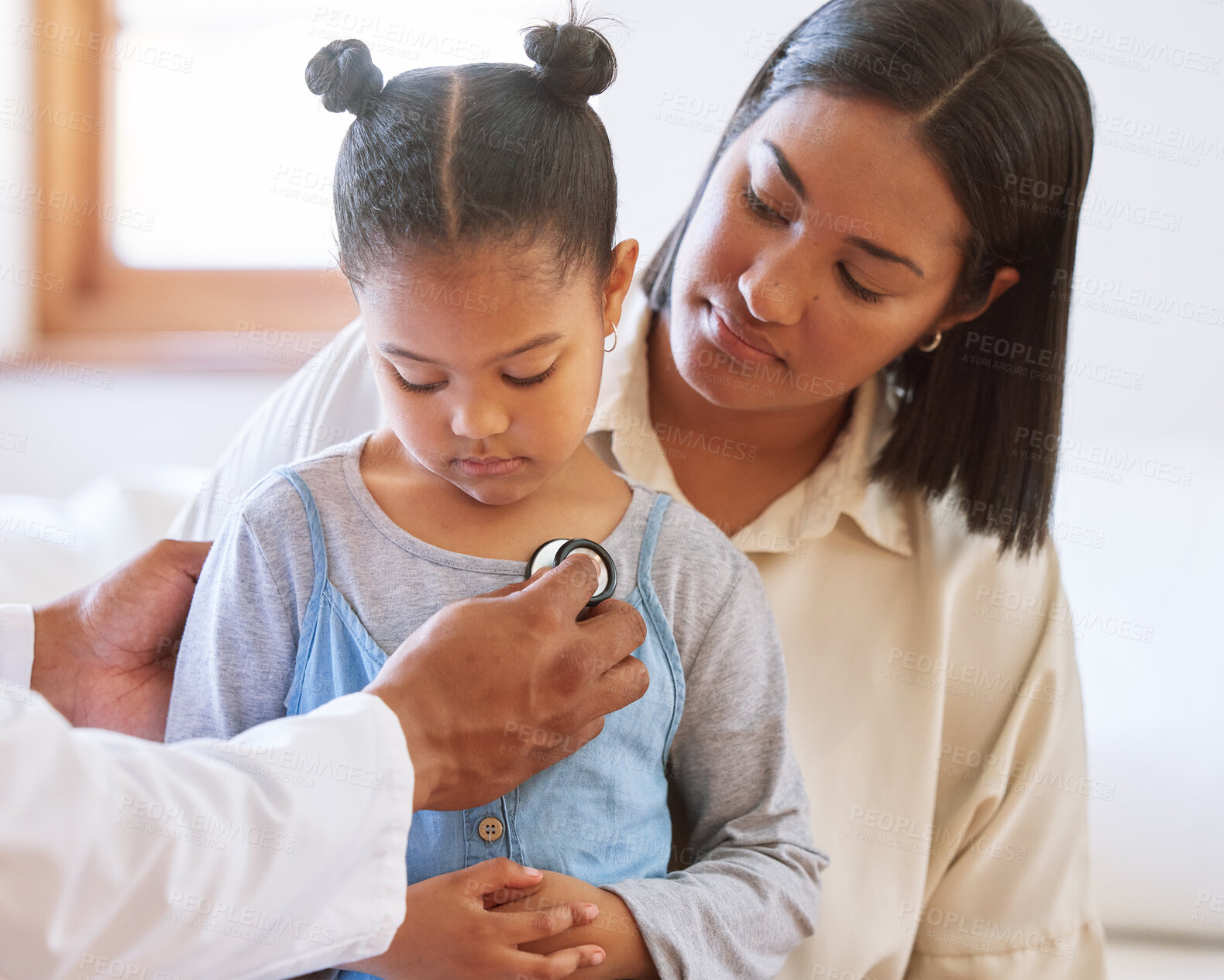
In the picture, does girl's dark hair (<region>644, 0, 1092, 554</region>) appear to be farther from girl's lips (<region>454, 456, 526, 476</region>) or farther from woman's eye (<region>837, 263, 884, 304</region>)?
girl's lips (<region>454, 456, 526, 476</region>)

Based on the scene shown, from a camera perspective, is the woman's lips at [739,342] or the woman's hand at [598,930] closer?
the woman's hand at [598,930]

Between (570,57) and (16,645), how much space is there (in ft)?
2.72

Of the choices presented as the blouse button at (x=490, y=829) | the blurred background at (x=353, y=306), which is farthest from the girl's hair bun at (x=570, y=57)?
the blurred background at (x=353, y=306)

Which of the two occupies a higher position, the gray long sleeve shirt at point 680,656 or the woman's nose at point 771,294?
the woman's nose at point 771,294

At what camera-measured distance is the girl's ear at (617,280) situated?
0.97m

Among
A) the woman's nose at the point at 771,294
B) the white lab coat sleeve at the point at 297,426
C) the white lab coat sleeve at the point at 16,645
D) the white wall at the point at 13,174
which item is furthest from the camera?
the white wall at the point at 13,174

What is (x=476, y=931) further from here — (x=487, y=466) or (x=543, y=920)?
(x=487, y=466)

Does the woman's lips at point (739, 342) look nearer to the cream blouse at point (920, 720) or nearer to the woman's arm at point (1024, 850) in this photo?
the cream blouse at point (920, 720)

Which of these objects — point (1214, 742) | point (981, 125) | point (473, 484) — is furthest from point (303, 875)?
point (1214, 742)

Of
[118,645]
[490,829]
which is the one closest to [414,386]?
[490,829]

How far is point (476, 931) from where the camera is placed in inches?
34.9

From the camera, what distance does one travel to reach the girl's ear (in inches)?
38.2

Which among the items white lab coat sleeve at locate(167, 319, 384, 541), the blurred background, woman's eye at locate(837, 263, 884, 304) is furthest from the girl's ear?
the blurred background

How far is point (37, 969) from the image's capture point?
28.9 inches
